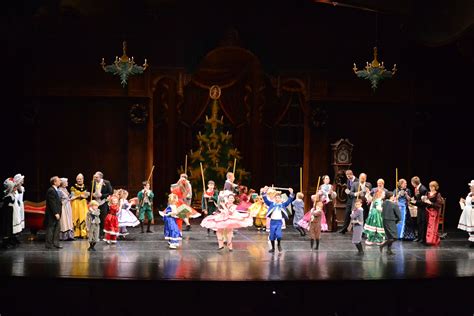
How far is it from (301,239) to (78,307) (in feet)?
18.5

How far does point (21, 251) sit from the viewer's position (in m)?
12.5

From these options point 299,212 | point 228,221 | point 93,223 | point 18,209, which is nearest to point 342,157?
point 299,212

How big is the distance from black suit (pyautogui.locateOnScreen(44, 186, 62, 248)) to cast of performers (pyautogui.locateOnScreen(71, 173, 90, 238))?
40.0 inches

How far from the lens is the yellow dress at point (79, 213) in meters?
14.0

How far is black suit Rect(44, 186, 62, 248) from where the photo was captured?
12.8 meters

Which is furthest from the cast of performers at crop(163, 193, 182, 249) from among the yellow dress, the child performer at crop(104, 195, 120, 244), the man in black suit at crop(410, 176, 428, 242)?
the man in black suit at crop(410, 176, 428, 242)

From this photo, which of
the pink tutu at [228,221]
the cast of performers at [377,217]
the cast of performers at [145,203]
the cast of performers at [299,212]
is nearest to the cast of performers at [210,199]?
the cast of performers at [145,203]

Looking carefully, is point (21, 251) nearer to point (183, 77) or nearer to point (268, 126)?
point (183, 77)

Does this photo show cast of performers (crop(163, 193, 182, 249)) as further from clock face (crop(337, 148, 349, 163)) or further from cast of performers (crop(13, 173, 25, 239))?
clock face (crop(337, 148, 349, 163))

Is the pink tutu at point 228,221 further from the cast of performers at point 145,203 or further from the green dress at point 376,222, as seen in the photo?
the green dress at point 376,222

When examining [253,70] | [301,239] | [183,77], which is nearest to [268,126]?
[253,70]

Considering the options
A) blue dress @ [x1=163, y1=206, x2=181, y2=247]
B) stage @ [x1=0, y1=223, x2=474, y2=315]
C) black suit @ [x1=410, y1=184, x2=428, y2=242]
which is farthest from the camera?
black suit @ [x1=410, y1=184, x2=428, y2=242]

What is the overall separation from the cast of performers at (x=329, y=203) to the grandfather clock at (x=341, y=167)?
71 cm

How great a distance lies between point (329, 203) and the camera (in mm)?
15227
